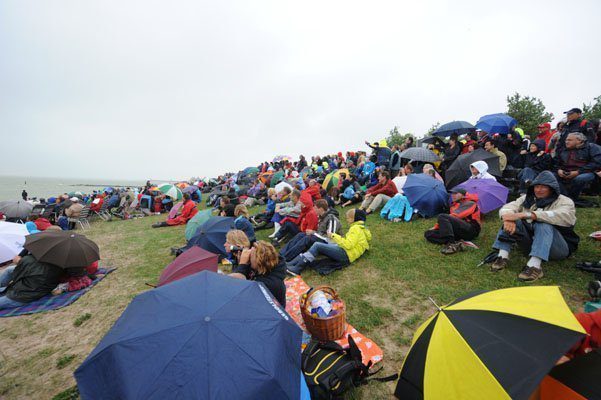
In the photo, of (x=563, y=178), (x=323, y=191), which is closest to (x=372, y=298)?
(x=563, y=178)

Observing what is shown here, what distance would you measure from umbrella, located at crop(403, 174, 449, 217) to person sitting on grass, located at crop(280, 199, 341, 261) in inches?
107

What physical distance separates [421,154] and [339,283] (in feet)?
22.3

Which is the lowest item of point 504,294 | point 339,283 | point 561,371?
point 339,283

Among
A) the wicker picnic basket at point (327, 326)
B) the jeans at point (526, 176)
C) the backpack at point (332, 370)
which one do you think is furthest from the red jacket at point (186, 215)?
the jeans at point (526, 176)

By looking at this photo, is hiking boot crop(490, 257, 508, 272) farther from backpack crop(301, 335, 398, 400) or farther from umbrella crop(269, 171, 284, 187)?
umbrella crop(269, 171, 284, 187)

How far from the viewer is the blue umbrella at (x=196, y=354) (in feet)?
5.24

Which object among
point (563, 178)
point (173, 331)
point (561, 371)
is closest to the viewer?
point (561, 371)

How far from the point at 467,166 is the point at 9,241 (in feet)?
43.5

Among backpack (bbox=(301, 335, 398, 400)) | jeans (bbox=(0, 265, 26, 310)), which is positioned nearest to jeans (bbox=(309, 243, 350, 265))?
backpack (bbox=(301, 335, 398, 400))

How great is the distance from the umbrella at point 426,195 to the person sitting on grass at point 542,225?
9.67 ft

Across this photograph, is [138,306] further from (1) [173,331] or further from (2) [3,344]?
(2) [3,344]

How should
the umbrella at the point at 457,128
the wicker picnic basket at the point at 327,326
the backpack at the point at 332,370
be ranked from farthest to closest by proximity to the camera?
the umbrella at the point at 457,128 < the wicker picnic basket at the point at 327,326 < the backpack at the point at 332,370

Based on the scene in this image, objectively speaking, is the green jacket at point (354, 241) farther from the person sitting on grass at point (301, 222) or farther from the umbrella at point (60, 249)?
the umbrella at point (60, 249)

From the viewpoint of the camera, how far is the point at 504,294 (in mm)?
2070
